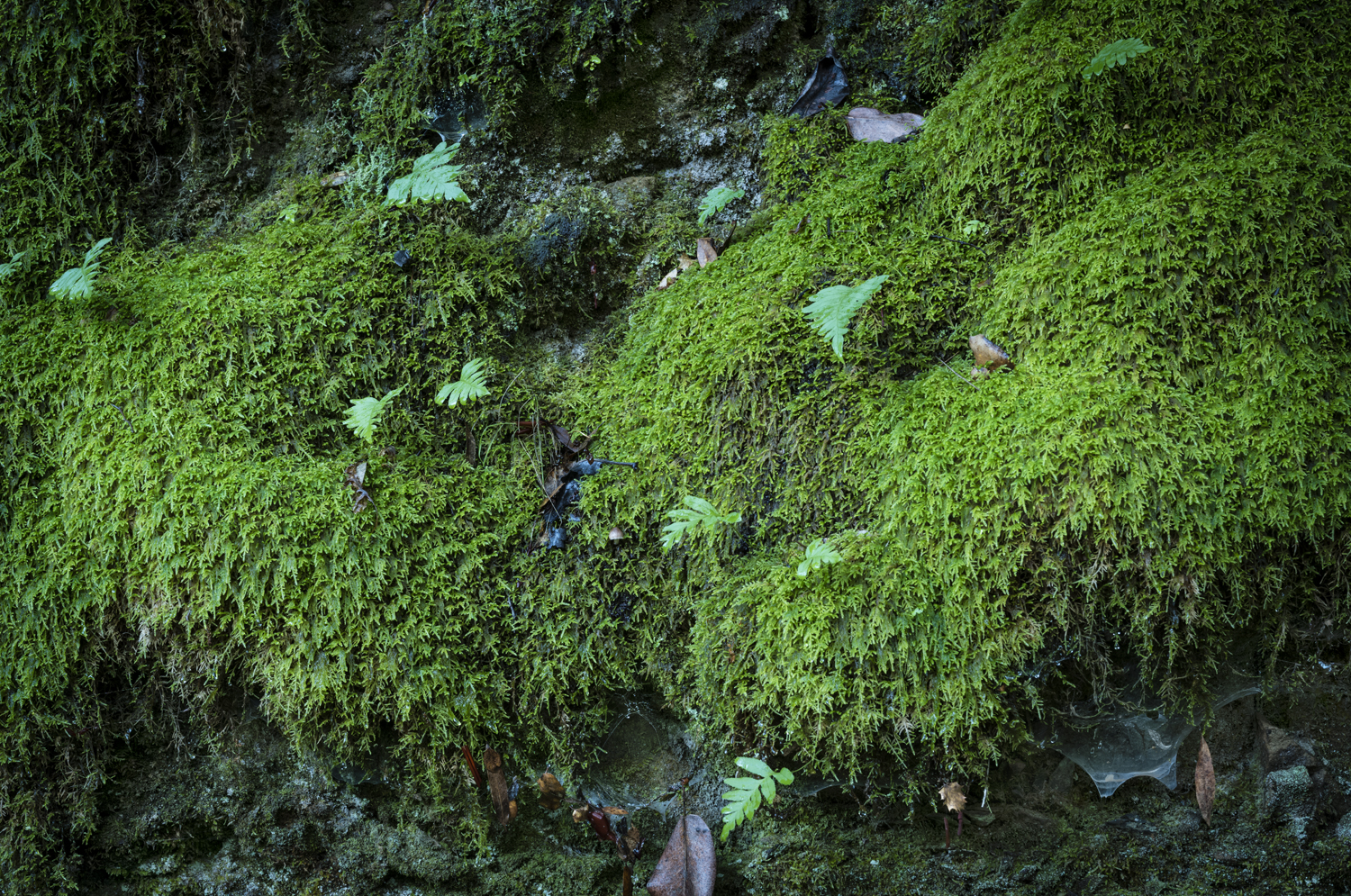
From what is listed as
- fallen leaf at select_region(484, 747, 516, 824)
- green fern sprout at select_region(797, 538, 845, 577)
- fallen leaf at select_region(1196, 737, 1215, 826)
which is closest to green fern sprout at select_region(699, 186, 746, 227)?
green fern sprout at select_region(797, 538, 845, 577)

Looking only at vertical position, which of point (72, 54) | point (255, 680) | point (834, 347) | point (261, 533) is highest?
point (72, 54)

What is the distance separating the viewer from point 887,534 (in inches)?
104

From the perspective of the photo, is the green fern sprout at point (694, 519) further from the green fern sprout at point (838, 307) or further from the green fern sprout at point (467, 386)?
the green fern sprout at point (467, 386)

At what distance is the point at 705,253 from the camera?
3.55 m

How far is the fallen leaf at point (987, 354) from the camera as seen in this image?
284cm

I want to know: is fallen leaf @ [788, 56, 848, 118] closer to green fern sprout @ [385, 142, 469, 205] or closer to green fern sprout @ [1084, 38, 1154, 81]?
green fern sprout @ [1084, 38, 1154, 81]

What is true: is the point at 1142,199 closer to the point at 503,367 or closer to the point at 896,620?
the point at 896,620

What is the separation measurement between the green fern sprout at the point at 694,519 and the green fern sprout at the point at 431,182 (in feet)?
5.47

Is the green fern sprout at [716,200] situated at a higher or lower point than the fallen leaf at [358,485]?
higher

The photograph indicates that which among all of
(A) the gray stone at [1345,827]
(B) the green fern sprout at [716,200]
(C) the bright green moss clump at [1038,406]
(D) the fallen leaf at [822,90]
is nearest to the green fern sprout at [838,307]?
(C) the bright green moss clump at [1038,406]

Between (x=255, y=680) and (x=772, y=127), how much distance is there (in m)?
3.33

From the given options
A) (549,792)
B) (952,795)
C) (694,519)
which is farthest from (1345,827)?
(549,792)

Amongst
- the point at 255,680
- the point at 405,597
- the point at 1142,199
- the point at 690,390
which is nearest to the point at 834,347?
the point at 690,390

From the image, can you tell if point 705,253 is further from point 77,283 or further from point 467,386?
point 77,283
